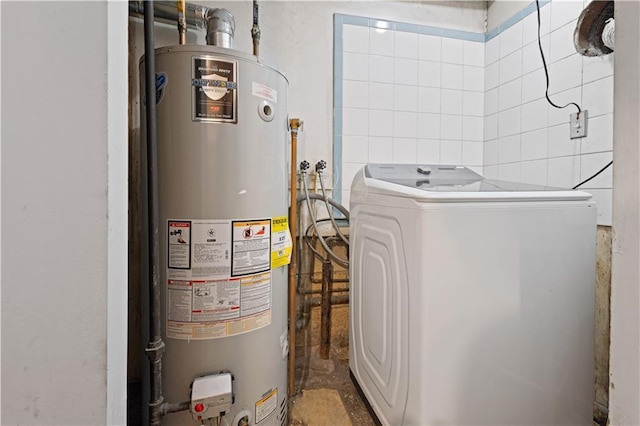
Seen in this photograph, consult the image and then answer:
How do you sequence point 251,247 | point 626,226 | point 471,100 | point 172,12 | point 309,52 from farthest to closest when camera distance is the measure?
point 471,100, point 309,52, point 172,12, point 251,247, point 626,226

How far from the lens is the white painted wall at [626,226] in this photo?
1.43 ft

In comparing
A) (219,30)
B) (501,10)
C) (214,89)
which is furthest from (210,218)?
(501,10)

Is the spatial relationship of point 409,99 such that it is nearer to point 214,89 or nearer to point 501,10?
point 501,10

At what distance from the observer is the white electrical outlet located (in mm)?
1295

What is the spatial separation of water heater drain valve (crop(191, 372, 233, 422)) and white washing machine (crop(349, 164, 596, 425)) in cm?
54

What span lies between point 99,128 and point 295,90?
127 centimetres

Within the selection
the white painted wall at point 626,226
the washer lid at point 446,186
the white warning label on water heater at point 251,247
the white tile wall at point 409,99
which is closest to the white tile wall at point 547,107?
the white tile wall at point 409,99

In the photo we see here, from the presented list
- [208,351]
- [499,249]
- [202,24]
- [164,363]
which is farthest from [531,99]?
[164,363]

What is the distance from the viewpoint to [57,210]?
1.56 ft

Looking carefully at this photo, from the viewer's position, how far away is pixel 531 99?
155 centimetres

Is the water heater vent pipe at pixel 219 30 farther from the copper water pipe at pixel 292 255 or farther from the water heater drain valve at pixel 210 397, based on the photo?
the water heater drain valve at pixel 210 397

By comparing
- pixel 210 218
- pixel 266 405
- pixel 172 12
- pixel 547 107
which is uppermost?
pixel 172 12

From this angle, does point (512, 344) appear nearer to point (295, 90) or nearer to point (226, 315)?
point (226, 315)

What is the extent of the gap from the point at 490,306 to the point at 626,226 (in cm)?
49
